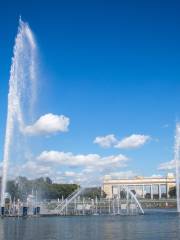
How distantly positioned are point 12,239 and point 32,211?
63883 mm

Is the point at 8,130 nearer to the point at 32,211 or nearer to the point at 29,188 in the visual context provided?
the point at 32,211

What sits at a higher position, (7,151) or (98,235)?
(7,151)

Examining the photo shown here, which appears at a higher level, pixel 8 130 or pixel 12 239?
pixel 8 130

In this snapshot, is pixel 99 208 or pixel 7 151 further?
pixel 99 208

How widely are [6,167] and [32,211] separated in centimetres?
3603

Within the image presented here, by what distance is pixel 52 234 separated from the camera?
5706 cm

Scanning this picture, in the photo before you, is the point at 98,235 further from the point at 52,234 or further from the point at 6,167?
the point at 6,167

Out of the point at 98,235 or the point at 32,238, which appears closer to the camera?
the point at 32,238

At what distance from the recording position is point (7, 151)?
80875 millimetres

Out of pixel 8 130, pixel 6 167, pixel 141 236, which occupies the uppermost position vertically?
pixel 8 130

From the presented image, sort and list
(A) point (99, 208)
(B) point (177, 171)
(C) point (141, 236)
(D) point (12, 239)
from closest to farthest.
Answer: (D) point (12, 239) < (C) point (141, 236) < (B) point (177, 171) < (A) point (99, 208)

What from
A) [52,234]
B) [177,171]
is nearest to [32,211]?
[177,171]

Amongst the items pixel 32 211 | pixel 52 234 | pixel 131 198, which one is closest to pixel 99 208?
pixel 131 198

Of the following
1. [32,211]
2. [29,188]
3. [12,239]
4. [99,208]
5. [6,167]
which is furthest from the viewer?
[99,208]
